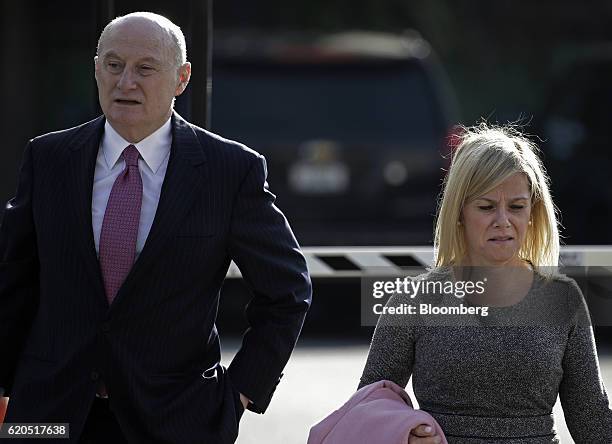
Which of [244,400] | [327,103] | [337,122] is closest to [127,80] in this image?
[244,400]

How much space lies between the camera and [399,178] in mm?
13203

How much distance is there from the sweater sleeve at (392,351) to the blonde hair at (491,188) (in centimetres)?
21

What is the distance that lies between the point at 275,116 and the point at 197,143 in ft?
30.9

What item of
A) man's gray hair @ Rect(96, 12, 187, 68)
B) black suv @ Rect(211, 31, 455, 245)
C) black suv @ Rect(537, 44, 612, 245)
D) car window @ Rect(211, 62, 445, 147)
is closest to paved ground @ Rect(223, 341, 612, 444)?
black suv @ Rect(211, 31, 455, 245)

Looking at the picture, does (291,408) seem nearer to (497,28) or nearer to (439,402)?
(439,402)

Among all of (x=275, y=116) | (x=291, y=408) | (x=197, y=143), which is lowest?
(x=291, y=408)

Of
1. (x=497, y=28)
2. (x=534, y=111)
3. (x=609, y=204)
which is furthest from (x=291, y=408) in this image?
(x=497, y=28)

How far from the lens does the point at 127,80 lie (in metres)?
4.14

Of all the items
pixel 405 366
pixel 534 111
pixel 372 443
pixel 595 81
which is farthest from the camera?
pixel 534 111

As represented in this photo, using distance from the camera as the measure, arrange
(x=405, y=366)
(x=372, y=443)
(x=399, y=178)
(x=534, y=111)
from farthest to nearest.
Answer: (x=534, y=111) → (x=399, y=178) → (x=405, y=366) → (x=372, y=443)

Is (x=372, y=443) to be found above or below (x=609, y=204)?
above

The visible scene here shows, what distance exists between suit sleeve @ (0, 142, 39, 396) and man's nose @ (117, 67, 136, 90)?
0.36m

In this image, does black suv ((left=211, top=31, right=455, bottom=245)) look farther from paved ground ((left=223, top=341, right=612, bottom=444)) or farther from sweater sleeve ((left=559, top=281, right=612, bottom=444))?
sweater sleeve ((left=559, top=281, right=612, bottom=444))

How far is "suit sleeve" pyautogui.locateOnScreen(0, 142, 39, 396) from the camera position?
4.22 metres
